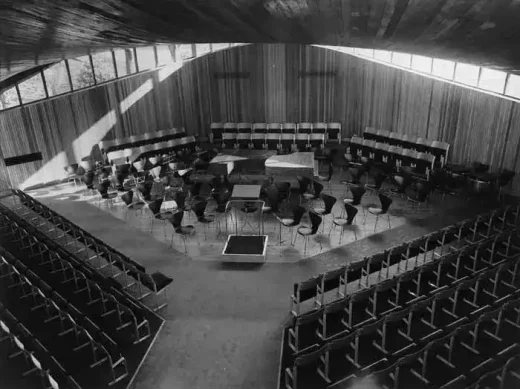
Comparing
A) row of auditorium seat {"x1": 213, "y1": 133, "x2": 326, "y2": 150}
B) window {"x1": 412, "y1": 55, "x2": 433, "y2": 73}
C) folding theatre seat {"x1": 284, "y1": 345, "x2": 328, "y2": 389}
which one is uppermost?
window {"x1": 412, "y1": 55, "x2": 433, "y2": 73}

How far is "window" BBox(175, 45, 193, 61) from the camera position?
62.6 ft

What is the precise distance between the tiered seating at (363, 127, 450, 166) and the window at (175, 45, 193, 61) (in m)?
8.25

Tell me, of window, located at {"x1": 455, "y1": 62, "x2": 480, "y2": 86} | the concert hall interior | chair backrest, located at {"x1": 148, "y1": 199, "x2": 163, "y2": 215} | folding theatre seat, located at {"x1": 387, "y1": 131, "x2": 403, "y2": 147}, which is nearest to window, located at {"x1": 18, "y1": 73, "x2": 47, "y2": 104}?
the concert hall interior

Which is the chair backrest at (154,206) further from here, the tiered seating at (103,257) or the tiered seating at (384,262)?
the tiered seating at (384,262)

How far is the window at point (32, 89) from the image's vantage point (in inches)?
579

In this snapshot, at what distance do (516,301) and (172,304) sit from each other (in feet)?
19.9

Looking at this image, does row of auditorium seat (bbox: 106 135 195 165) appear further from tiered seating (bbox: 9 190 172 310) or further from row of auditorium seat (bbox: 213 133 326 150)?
tiered seating (bbox: 9 190 172 310)

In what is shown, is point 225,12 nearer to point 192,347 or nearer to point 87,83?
point 192,347

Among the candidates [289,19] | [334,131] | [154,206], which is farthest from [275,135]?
[289,19]

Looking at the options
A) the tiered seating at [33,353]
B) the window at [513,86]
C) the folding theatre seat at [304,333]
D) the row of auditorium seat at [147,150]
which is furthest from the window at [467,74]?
the tiered seating at [33,353]

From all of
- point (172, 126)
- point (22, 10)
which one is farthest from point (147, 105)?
point (22, 10)

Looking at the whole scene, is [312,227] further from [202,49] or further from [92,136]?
[202,49]

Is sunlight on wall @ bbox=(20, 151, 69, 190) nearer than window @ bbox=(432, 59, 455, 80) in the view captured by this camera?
No

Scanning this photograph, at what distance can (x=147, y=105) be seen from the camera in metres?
18.5
